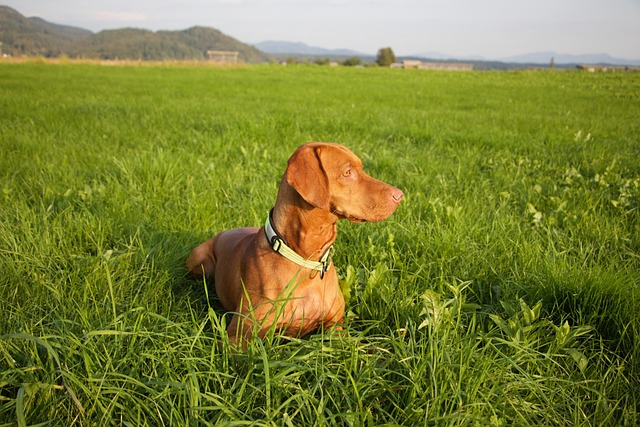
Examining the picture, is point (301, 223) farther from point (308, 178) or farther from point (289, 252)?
point (308, 178)

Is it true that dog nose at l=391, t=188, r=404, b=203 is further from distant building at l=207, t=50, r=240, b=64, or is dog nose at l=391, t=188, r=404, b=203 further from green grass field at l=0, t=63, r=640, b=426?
distant building at l=207, t=50, r=240, b=64

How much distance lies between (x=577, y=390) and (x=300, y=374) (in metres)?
1.29

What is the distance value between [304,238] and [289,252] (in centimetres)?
11

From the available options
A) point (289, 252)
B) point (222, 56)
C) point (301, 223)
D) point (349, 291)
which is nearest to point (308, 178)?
point (301, 223)

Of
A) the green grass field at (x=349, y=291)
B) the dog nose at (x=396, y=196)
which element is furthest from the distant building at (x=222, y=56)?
the dog nose at (x=396, y=196)

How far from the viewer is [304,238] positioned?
7.13 feet

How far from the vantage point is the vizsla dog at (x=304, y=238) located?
2.05m

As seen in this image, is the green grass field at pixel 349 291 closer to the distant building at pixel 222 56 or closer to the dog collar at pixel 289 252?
the dog collar at pixel 289 252

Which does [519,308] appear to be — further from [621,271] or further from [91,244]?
[91,244]

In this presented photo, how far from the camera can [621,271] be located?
2.57 meters

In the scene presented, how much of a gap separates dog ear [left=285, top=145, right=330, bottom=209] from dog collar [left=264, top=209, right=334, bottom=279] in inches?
12.5

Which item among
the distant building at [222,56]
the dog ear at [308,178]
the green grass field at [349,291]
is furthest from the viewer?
the distant building at [222,56]

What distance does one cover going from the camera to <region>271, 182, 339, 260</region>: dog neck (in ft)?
6.98

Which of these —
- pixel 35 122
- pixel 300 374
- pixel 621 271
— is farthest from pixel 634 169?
pixel 35 122
